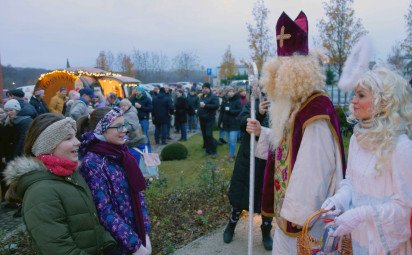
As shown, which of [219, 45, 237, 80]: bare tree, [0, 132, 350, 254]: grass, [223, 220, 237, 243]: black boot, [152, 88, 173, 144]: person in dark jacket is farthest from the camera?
[219, 45, 237, 80]: bare tree

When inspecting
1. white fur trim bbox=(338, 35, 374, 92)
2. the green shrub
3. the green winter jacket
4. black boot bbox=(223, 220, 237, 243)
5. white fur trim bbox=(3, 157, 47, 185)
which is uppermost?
white fur trim bbox=(338, 35, 374, 92)

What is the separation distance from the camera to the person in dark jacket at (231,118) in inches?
397

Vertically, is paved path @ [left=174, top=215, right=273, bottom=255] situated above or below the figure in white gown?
below

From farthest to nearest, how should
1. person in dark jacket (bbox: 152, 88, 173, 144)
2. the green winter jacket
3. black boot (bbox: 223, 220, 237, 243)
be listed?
person in dark jacket (bbox: 152, 88, 173, 144) < black boot (bbox: 223, 220, 237, 243) < the green winter jacket

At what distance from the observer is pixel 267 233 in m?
4.50

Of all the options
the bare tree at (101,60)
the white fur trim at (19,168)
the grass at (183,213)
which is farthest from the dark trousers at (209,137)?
the bare tree at (101,60)

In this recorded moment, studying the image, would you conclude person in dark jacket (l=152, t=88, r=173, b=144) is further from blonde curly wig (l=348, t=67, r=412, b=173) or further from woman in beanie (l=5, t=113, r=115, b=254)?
blonde curly wig (l=348, t=67, r=412, b=173)

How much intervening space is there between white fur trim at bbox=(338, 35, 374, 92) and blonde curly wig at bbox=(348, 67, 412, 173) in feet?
0.38

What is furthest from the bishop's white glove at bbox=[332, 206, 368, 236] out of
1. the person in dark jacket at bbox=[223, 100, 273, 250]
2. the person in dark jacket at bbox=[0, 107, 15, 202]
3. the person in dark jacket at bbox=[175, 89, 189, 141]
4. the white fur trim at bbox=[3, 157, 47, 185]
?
the person in dark jacket at bbox=[175, 89, 189, 141]

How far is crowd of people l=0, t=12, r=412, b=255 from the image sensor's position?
7.08 ft

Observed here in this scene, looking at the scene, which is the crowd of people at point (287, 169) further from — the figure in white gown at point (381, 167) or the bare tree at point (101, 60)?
the bare tree at point (101, 60)

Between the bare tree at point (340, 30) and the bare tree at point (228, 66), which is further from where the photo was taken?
the bare tree at point (228, 66)

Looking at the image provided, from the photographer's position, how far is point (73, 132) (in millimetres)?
2379

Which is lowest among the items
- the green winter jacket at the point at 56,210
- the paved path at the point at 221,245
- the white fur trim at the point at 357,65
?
the paved path at the point at 221,245
